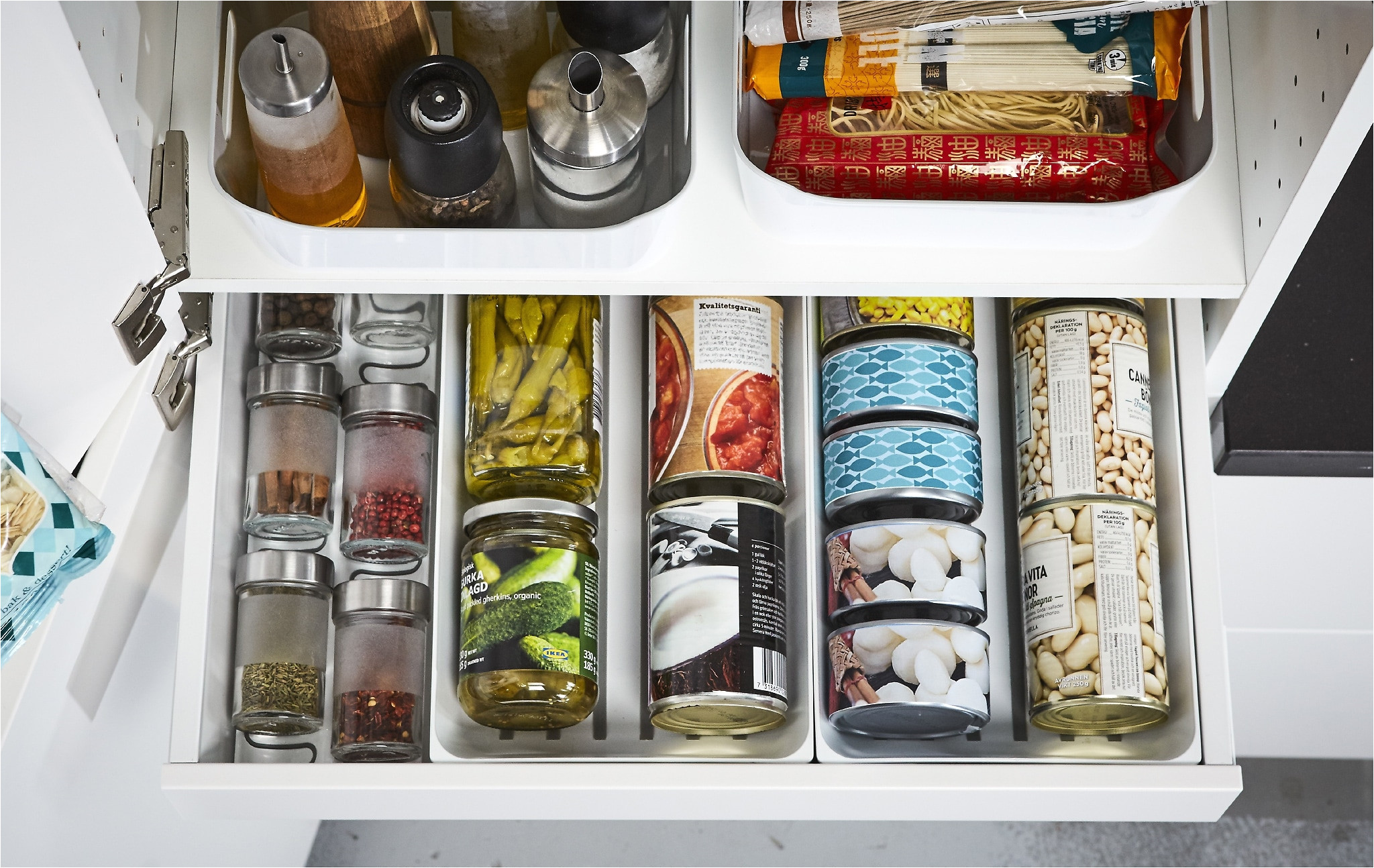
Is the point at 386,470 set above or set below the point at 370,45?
below

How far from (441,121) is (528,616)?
38 centimetres

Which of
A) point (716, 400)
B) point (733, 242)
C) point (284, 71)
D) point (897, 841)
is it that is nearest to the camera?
point (284, 71)

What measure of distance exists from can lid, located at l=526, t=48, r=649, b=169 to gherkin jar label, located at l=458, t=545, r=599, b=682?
318 millimetres

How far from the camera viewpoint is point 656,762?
87 centimetres

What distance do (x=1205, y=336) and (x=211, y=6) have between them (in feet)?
2.78

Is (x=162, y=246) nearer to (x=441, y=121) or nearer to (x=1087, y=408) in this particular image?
(x=441, y=121)

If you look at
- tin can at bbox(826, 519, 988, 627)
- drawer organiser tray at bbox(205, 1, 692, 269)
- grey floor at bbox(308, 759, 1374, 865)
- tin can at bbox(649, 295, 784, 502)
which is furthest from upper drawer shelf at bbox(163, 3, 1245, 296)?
grey floor at bbox(308, 759, 1374, 865)

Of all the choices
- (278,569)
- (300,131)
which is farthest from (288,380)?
(300,131)

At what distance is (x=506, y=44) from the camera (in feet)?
2.92

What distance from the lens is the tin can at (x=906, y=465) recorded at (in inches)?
36.3

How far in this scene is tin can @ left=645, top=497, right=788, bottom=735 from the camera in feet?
2.91

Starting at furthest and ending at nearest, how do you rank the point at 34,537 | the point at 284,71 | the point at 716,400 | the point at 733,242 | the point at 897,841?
1. the point at 897,841
2. the point at 716,400
3. the point at 733,242
4. the point at 284,71
5. the point at 34,537

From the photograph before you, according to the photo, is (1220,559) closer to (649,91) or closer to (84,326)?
(649,91)

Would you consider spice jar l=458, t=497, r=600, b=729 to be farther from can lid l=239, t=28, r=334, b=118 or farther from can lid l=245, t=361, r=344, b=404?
can lid l=239, t=28, r=334, b=118
